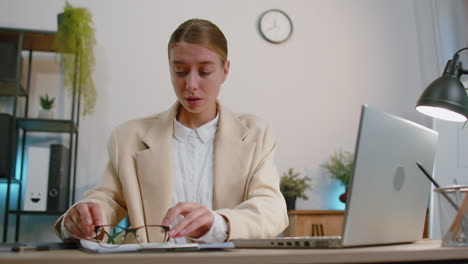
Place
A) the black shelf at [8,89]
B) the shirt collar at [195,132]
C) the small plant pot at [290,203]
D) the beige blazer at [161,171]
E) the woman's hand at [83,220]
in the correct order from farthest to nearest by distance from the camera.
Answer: the small plant pot at [290,203] < the black shelf at [8,89] < the shirt collar at [195,132] < the beige blazer at [161,171] < the woman's hand at [83,220]

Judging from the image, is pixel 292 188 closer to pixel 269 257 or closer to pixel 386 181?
pixel 386 181

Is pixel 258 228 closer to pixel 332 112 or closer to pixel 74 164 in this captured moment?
pixel 74 164

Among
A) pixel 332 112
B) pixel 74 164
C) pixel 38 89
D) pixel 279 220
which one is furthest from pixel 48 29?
pixel 279 220

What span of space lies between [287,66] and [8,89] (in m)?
1.83

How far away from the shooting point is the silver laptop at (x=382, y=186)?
821 mm

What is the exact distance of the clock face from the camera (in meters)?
3.59

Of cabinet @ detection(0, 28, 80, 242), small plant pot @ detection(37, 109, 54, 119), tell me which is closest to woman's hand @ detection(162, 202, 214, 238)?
cabinet @ detection(0, 28, 80, 242)

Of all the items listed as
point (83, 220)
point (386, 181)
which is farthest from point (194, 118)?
point (386, 181)

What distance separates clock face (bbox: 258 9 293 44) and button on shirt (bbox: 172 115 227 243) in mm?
2040

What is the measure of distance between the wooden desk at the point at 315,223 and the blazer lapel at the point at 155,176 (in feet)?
5.36

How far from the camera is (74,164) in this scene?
3033 mm

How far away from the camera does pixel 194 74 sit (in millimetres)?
1506

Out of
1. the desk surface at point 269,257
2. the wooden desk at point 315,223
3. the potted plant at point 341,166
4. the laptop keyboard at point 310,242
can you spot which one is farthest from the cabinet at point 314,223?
the desk surface at point 269,257

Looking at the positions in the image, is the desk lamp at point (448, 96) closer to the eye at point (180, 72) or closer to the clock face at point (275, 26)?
the eye at point (180, 72)
